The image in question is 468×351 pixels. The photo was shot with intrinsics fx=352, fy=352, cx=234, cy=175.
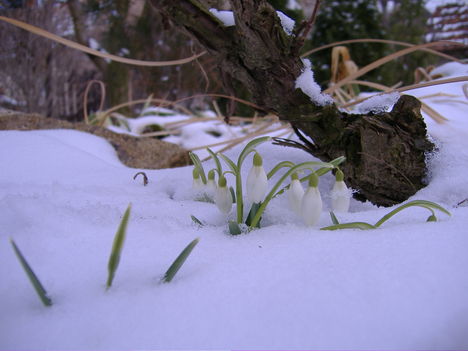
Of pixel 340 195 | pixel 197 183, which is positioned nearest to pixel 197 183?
pixel 197 183

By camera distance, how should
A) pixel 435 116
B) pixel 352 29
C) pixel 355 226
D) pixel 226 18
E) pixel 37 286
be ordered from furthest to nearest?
pixel 352 29 < pixel 435 116 < pixel 226 18 < pixel 355 226 < pixel 37 286

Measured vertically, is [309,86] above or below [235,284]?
above

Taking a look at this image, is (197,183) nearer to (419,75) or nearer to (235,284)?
(235,284)

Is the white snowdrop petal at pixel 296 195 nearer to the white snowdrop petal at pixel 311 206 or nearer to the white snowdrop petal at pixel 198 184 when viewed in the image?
the white snowdrop petal at pixel 311 206

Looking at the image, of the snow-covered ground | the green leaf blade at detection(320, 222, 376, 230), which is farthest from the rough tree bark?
the green leaf blade at detection(320, 222, 376, 230)

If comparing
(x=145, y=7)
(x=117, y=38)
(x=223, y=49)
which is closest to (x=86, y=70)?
(x=117, y=38)

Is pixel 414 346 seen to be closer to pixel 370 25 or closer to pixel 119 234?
pixel 119 234
